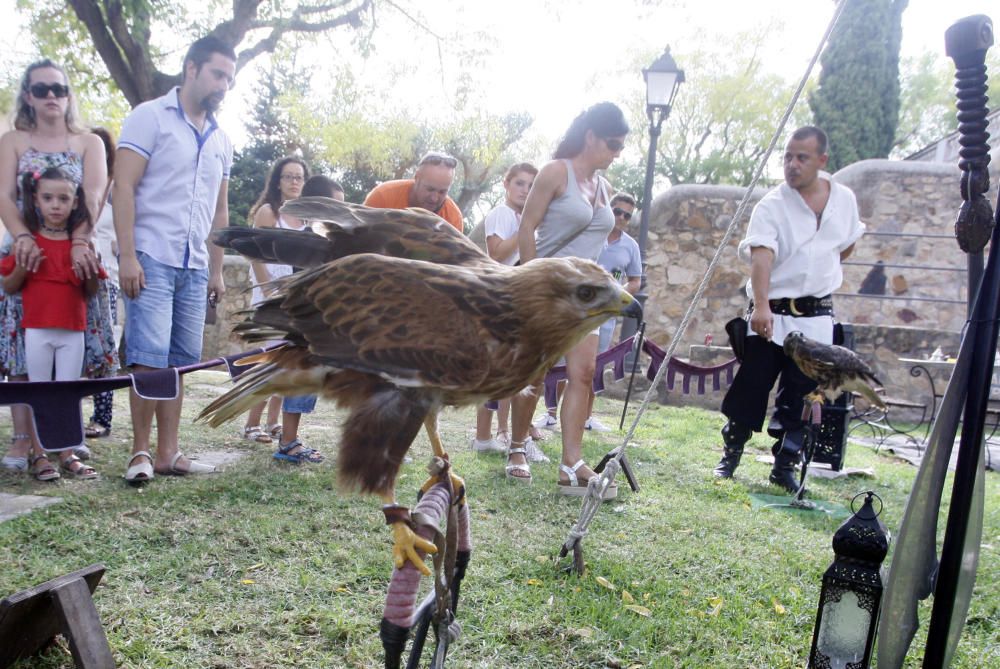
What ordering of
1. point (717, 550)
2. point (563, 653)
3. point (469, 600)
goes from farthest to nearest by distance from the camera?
point (717, 550) → point (469, 600) → point (563, 653)

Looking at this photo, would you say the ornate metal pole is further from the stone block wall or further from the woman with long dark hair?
the stone block wall

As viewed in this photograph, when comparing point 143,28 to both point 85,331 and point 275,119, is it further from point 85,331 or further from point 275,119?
point 275,119

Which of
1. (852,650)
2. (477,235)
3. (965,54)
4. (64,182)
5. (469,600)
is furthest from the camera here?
(477,235)

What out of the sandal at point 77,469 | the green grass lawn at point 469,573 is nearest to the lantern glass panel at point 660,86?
the green grass lawn at point 469,573

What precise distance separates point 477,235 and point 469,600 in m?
9.34

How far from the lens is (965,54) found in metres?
1.48

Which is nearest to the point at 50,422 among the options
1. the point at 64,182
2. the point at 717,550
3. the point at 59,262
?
the point at 59,262

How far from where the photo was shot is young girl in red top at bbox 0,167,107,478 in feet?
12.9

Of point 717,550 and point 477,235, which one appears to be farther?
point 477,235

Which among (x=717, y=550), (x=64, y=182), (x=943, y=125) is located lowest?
(x=717, y=550)

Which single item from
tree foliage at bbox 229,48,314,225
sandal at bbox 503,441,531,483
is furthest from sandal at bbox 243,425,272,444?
tree foliage at bbox 229,48,314,225

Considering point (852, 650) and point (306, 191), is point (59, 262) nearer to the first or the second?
point (306, 191)

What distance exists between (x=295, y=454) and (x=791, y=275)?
3.70 metres

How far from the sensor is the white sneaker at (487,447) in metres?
5.29
